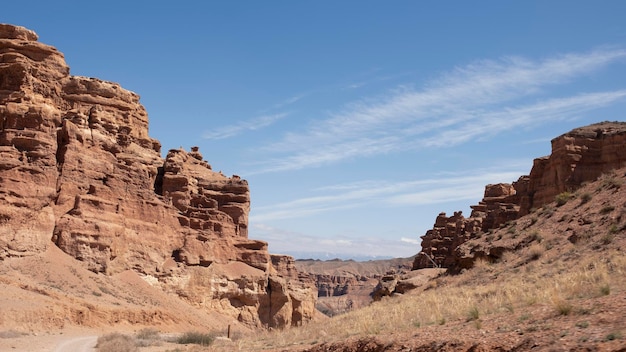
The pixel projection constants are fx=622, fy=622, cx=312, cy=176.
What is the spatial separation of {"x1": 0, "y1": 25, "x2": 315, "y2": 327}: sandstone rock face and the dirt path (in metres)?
11.6

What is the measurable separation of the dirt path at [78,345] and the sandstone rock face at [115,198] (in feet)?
38.2

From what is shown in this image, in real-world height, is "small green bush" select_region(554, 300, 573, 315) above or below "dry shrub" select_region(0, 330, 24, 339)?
above

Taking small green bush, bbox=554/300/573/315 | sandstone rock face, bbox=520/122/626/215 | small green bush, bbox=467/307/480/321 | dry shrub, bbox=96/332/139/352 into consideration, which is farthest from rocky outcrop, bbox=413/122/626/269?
small green bush, bbox=554/300/573/315

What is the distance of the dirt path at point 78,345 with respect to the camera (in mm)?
24903

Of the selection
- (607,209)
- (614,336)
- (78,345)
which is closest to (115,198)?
(78,345)

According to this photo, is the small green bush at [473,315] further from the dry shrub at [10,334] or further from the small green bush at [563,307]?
the dry shrub at [10,334]

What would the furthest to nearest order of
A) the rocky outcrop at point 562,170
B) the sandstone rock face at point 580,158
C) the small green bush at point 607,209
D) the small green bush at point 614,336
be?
the rocky outcrop at point 562,170, the sandstone rock face at point 580,158, the small green bush at point 607,209, the small green bush at point 614,336

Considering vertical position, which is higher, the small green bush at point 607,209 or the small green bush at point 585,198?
the small green bush at point 585,198

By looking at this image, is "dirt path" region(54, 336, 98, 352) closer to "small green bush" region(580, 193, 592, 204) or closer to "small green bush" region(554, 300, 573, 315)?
"small green bush" region(554, 300, 573, 315)

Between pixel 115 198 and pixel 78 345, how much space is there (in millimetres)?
23007

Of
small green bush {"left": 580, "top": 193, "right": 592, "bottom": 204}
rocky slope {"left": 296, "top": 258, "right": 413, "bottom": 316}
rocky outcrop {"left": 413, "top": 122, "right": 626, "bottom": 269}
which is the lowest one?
rocky slope {"left": 296, "top": 258, "right": 413, "bottom": 316}

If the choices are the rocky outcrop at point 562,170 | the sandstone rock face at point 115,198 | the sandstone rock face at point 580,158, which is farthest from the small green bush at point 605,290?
the sandstone rock face at point 580,158

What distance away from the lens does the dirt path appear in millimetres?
24903

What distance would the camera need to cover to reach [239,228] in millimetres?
62688
